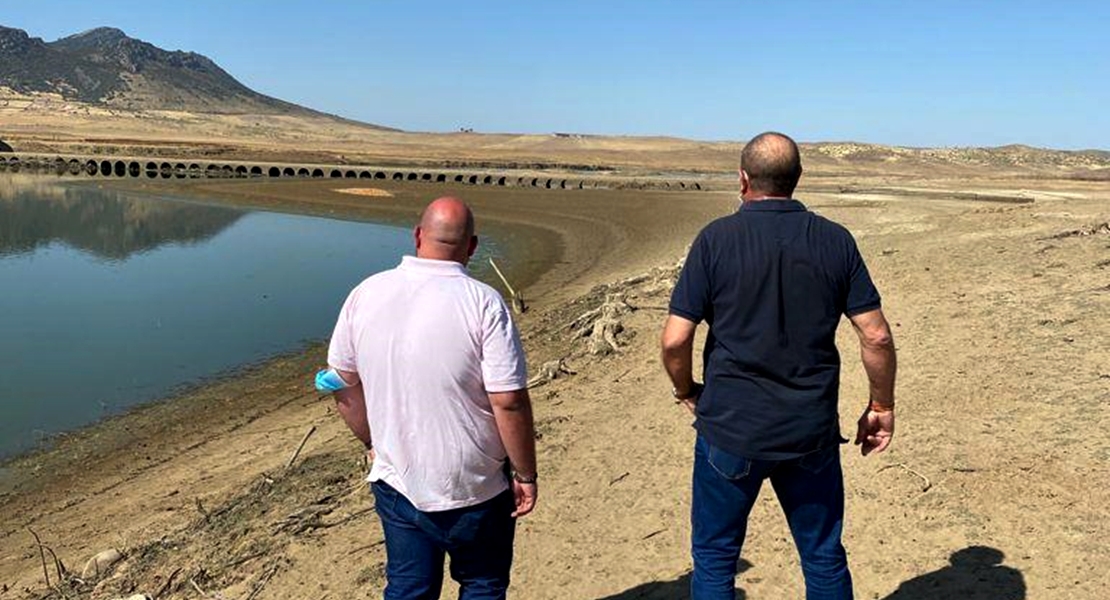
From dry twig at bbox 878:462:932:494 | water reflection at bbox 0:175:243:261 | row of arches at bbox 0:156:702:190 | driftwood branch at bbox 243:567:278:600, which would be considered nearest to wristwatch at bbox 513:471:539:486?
driftwood branch at bbox 243:567:278:600

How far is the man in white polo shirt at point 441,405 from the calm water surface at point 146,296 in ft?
24.6

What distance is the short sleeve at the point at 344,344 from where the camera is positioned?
286 centimetres

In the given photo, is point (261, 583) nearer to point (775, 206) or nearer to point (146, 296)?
point (775, 206)

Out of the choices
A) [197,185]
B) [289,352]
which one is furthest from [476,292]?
[197,185]

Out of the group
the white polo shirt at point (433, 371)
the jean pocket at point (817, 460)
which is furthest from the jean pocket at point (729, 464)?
the white polo shirt at point (433, 371)

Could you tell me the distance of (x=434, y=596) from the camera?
121 inches

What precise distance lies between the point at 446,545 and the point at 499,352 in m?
0.76

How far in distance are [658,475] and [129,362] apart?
911 cm

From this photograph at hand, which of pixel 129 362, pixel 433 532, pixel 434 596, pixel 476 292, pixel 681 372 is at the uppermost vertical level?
pixel 476 292

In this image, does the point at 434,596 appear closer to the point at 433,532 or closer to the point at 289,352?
the point at 433,532

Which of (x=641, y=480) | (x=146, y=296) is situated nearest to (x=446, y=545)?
(x=641, y=480)

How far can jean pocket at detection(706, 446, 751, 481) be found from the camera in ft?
9.64

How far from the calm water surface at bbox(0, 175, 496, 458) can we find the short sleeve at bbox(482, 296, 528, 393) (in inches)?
314

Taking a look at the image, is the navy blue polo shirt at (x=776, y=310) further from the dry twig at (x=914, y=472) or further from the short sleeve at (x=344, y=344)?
the dry twig at (x=914, y=472)
